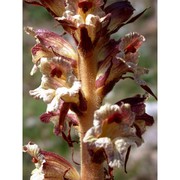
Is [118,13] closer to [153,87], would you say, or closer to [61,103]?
[61,103]

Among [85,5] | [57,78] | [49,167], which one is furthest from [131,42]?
[49,167]

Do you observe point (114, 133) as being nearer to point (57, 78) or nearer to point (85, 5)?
point (57, 78)

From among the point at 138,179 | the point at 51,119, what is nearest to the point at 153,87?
the point at 138,179

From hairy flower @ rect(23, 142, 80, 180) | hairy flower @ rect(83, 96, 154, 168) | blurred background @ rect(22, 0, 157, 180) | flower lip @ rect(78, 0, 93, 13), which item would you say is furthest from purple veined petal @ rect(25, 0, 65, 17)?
blurred background @ rect(22, 0, 157, 180)

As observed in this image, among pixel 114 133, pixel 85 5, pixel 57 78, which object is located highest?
pixel 85 5

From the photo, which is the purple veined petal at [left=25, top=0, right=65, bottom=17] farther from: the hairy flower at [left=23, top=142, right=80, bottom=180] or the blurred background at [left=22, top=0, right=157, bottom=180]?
the blurred background at [left=22, top=0, right=157, bottom=180]

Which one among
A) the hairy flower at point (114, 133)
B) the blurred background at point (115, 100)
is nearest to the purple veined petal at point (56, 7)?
the hairy flower at point (114, 133)
